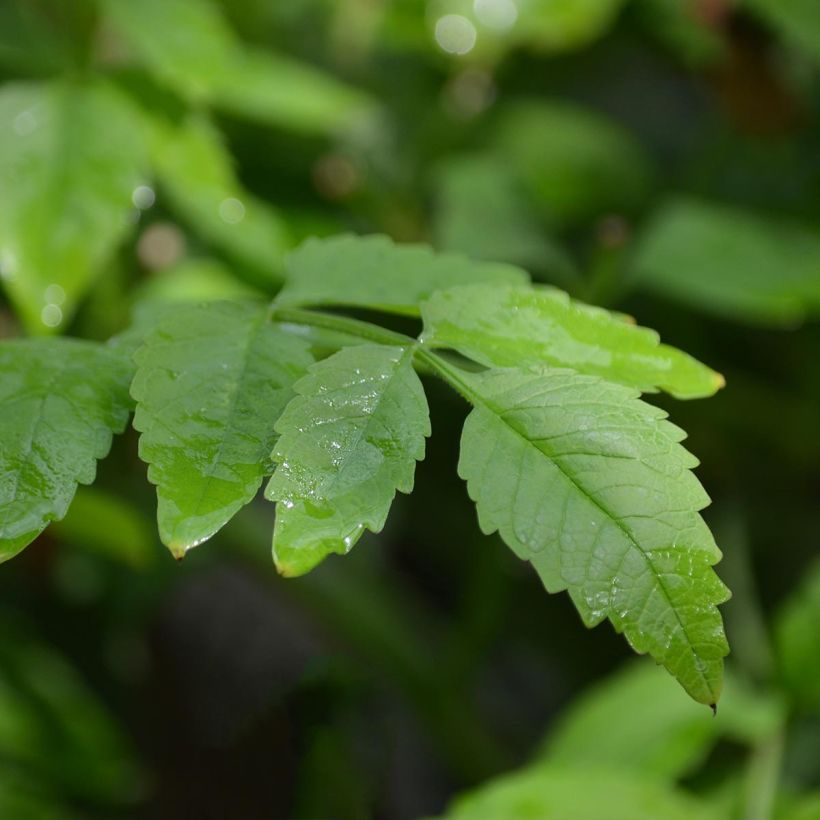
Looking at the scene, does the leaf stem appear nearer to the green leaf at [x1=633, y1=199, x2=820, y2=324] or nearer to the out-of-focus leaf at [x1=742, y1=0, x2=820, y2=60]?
the green leaf at [x1=633, y1=199, x2=820, y2=324]

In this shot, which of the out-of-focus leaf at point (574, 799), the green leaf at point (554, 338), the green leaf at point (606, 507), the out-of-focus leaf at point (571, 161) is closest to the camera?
the green leaf at point (606, 507)

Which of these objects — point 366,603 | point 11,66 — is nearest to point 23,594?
point 366,603

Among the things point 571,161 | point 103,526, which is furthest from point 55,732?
point 571,161

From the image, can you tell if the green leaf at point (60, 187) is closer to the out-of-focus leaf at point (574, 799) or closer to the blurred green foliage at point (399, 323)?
the blurred green foliage at point (399, 323)

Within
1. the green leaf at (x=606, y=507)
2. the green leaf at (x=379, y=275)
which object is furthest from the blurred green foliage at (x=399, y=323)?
the green leaf at (x=606, y=507)

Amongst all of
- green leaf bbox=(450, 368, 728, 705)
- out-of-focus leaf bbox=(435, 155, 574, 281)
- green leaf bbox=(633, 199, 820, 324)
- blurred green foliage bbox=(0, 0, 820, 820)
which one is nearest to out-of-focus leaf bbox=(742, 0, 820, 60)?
blurred green foliage bbox=(0, 0, 820, 820)

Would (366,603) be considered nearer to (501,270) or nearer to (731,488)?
(731,488)
